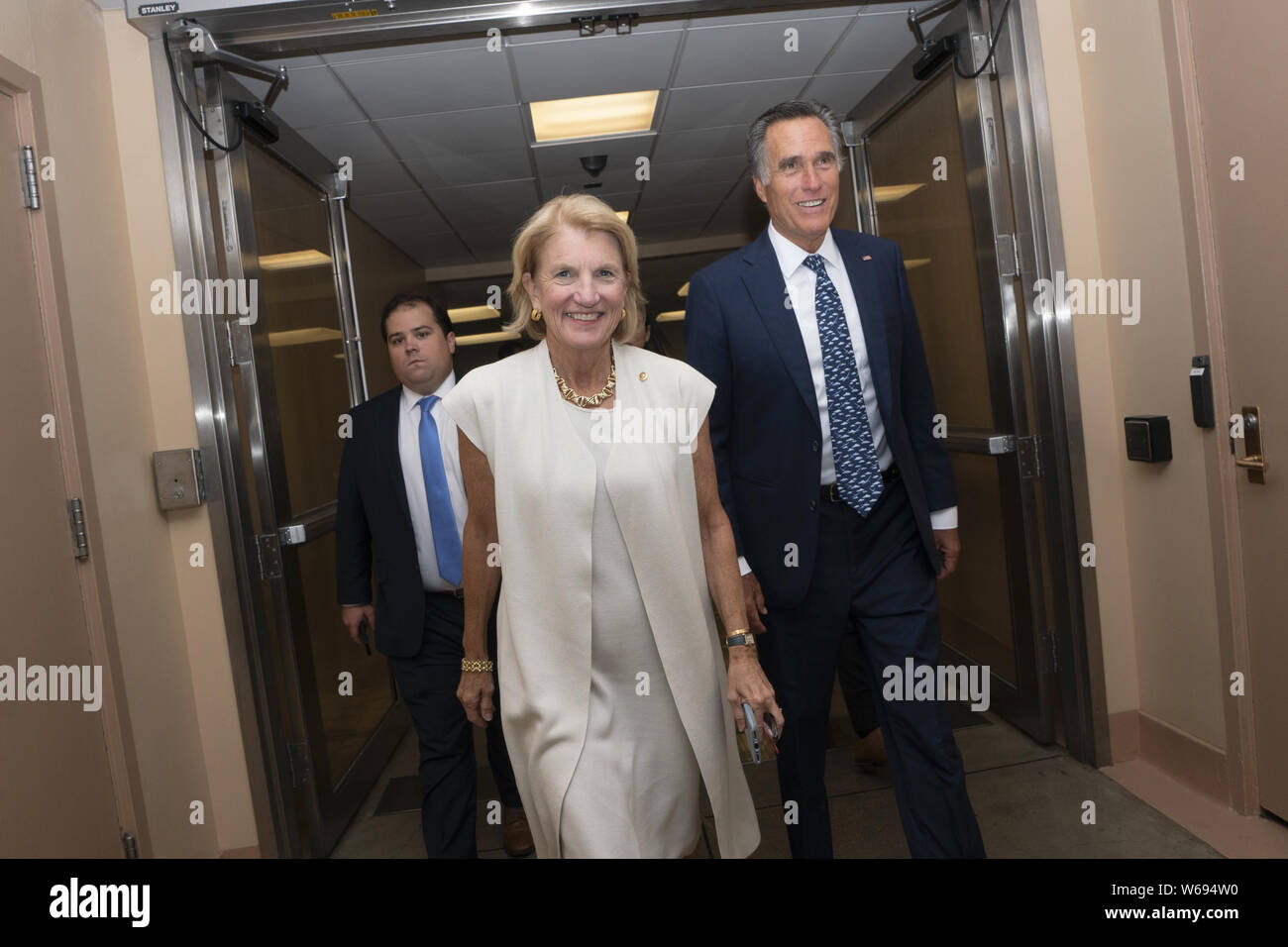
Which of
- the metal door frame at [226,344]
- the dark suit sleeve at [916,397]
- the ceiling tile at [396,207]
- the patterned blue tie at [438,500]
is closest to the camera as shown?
the dark suit sleeve at [916,397]

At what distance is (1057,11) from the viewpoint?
3.02 meters

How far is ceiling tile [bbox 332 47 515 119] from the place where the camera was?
12.1ft

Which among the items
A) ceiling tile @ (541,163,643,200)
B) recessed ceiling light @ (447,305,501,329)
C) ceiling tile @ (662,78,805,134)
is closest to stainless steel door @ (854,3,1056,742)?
ceiling tile @ (662,78,805,134)

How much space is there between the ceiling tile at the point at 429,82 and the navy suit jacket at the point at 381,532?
1531 mm

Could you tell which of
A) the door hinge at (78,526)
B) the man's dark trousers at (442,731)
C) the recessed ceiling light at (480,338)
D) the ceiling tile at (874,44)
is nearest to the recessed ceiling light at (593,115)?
the ceiling tile at (874,44)

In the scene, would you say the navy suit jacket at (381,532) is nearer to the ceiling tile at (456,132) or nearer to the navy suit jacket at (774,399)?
the navy suit jacket at (774,399)

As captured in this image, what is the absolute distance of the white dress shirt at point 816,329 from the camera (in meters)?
2.25

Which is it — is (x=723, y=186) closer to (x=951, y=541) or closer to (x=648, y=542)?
(x=951, y=541)

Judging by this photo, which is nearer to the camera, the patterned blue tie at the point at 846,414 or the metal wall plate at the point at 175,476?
the patterned blue tie at the point at 846,414

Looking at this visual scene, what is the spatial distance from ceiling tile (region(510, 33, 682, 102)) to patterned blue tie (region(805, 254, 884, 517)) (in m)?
1.89

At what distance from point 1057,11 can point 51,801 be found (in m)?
3.47

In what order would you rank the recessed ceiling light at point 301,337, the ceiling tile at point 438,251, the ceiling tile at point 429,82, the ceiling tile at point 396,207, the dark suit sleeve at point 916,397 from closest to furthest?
the dark suit sleeve at point 916,397 < the recessed ceiling light at point 301,337 < the ceiling tile at point 429,82 < the ceiling tile at point 396,207 < the ceiling tile at point 438,251

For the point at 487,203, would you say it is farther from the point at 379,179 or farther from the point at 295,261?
the point at 295,261
